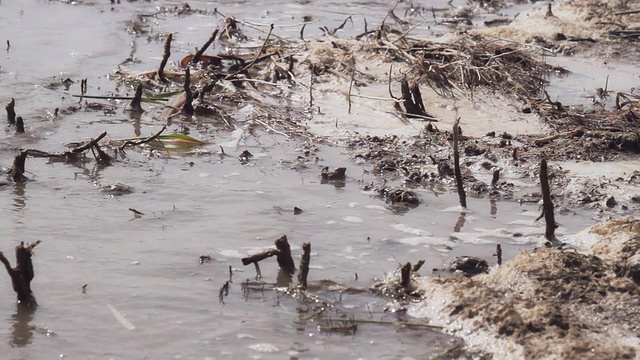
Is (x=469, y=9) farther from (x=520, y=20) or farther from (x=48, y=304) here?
(x=48, y=304)

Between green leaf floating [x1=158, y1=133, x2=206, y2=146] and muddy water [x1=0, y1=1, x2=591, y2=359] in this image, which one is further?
green leaf floating [x1=158, y1=133, x2=206, y2=146]

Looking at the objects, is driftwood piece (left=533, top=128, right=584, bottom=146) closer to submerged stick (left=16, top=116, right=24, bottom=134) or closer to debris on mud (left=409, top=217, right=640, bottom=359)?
debris on mud (left=409, top=217, right=640, bottom=359)

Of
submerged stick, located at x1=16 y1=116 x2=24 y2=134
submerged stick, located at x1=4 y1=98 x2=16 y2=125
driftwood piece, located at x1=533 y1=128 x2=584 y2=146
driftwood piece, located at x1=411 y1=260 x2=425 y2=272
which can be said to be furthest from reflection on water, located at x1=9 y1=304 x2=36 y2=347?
driftwood piece, located at x1=533 y1=128 x2=584 y2=146

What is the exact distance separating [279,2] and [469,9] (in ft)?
9.72

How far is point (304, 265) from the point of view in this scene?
4.53 metres

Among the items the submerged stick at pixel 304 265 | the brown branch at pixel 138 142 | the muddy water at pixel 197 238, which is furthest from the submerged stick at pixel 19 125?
the submerged stick at pixel 304 265

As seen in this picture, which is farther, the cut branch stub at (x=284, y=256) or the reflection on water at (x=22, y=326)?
the cut branch stub at (x=284, y=256)

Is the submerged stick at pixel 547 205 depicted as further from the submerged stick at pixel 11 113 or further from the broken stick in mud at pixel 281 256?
the submerged stick at pixel 11 113

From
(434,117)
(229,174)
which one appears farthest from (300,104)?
(229,174)

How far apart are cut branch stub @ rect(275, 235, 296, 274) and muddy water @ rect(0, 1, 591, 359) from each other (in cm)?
10

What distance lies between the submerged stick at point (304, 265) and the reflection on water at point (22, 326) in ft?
4.39

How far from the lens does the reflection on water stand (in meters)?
4.05

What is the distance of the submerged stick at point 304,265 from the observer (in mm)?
4449

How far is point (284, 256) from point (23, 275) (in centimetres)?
135
